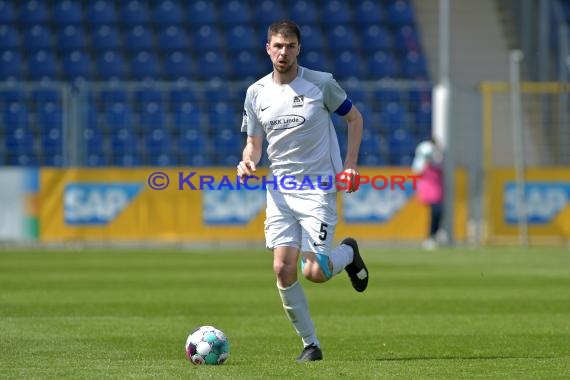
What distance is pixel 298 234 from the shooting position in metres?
8.48

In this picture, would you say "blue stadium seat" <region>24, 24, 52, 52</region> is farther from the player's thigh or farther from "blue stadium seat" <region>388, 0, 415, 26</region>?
the player's thigh

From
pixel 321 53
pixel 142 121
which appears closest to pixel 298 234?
pixel 142 121

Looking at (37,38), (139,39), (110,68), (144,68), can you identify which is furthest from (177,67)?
(37,38)

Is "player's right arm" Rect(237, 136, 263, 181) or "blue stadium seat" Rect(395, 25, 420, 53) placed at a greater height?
"blue stadium seat" Rect(395, 25, 420, 53)

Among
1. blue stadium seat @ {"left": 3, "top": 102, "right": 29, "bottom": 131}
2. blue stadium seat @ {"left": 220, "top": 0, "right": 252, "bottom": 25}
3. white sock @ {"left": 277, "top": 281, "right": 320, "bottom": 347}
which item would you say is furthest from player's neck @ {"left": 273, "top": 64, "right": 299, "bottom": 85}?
blue stadium seat @ {"left": 220, "top": 0, "right": 252, "bottom": 25}

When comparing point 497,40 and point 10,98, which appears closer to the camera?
point 10,98

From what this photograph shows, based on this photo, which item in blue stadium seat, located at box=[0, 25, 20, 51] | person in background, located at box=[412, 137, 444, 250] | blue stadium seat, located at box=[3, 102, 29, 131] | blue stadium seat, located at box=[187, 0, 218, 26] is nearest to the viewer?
person in background, located at box=[412, 137, 444, 250]

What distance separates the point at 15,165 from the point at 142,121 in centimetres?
261

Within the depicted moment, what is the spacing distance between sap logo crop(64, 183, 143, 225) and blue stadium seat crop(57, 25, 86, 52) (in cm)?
648

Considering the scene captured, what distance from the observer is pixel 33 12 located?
1205 inches

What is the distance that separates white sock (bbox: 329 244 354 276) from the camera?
8.61m

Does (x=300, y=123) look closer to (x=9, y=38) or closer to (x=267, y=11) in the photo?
(x=9, y=38)

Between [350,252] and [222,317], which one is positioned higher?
[350,252]

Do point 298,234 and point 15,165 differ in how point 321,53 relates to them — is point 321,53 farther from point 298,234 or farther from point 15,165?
point 298,234
